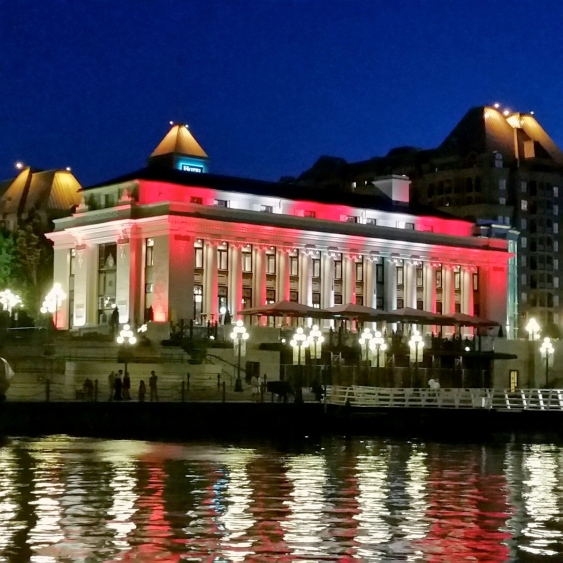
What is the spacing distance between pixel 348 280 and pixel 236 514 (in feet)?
294

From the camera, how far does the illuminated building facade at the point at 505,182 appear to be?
6550 inches

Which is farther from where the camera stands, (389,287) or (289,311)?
(389,287)

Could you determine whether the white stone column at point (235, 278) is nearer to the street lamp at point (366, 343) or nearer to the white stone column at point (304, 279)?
the white stone column at point (304, 279)

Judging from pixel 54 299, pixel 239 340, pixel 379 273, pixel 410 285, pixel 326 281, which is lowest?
pixel 239 340

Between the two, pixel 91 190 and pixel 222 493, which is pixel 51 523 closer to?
pixel 222 493

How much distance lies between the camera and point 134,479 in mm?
38094

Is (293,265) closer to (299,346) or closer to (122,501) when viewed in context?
(299,346)

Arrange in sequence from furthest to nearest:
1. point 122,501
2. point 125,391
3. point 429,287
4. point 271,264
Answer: point 429,287 → point 271,264 → point 125,391 → point 122,501

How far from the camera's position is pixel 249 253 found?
115m

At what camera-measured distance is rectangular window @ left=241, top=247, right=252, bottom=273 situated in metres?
114

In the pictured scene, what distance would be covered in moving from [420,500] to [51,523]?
10373 millimetres

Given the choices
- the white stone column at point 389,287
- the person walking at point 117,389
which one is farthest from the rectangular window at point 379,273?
the person walking at point 117,389

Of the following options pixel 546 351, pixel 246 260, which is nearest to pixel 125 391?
pixel 546 351

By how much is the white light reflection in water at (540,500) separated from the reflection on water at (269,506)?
46 millimetres
